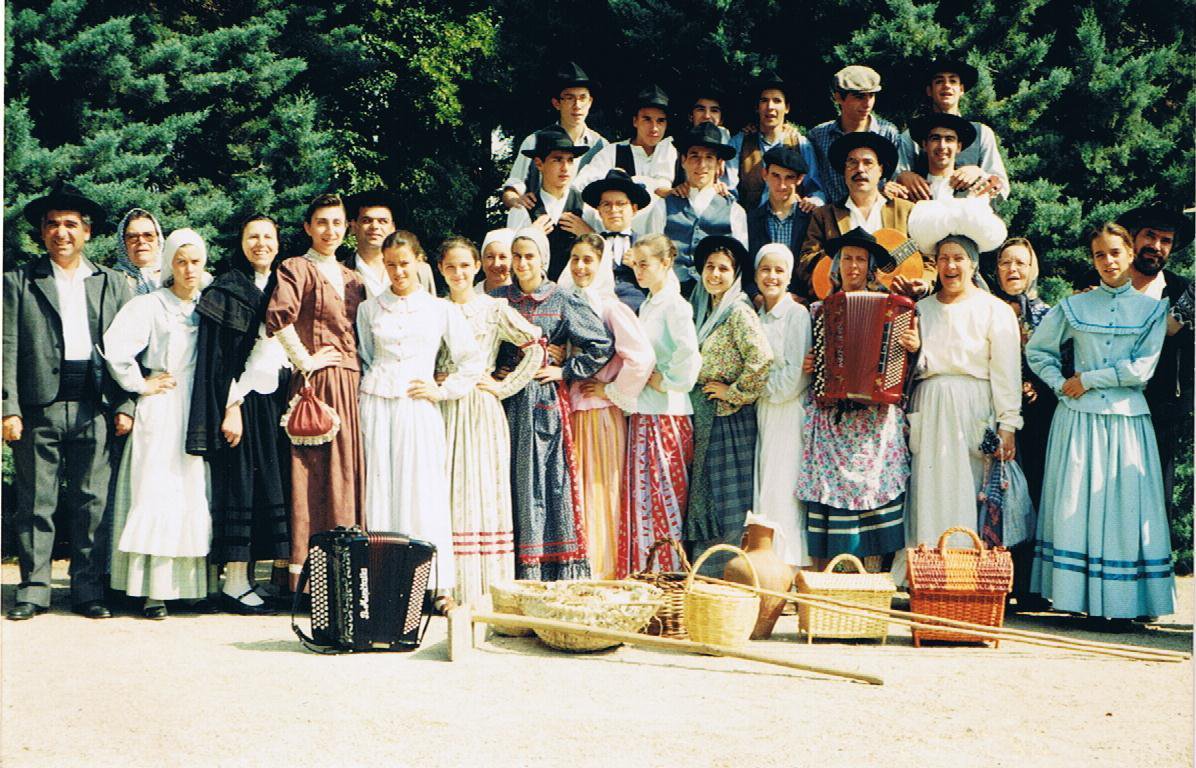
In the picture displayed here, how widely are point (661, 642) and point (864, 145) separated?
3551 millimetres

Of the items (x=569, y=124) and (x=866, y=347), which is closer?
(x=866, y=347)

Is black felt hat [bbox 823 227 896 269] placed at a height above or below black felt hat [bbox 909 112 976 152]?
below

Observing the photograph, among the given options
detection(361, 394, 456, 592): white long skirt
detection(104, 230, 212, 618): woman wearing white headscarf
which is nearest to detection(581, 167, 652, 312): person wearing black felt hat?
detection(361, 394, 456, 592): white long skirt

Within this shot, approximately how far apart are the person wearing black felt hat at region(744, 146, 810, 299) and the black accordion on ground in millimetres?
3209

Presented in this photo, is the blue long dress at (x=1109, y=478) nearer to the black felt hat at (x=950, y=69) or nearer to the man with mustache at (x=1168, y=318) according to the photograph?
the man with mustache at (x=1168, y=318)

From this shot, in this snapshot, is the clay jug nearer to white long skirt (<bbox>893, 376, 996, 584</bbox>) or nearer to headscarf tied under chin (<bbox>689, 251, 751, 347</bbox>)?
white long skirt (<bbox>893, 376, 996, 584</bbox>)

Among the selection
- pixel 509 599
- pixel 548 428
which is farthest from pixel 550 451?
pixel 509 599

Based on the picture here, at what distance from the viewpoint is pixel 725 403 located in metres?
7.77

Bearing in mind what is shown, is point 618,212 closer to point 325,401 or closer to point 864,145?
point 864,145

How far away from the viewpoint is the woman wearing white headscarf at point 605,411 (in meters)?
7.73

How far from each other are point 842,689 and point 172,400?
12.6 ft

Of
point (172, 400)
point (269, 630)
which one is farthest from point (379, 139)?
point (269, 630)

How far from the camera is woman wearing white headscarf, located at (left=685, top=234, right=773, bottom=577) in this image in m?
7.69

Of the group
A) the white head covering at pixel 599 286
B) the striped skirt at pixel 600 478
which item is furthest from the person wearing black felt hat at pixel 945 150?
the striped skirt at pixel 600 478
